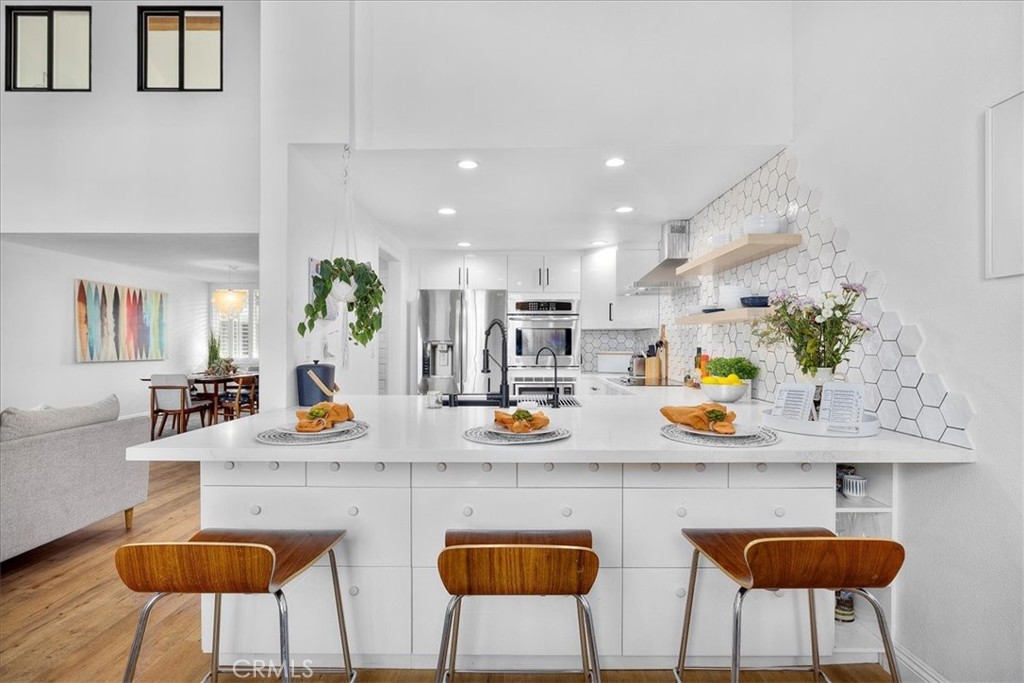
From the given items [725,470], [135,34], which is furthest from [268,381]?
[135,34]

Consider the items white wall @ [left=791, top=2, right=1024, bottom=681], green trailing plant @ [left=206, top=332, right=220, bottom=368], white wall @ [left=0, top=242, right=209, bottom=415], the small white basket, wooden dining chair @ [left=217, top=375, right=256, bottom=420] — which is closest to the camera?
white wall @ [left=791, top=2, right=1024, bottom=681]

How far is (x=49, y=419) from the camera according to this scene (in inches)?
111

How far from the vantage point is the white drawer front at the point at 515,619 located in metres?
1.76

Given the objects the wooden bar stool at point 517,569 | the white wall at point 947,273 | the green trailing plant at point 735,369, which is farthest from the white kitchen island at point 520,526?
the green trailing plant at point 735,369

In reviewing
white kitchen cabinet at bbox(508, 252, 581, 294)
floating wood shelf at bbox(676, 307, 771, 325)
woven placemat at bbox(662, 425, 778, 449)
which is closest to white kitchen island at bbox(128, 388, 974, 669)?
woven placemat at bbox(662, 425, 778, 449)

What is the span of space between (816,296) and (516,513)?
5.31ft

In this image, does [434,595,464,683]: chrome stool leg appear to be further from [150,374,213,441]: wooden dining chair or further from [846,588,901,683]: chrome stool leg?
[150,374,213,441]: wooden dining chair

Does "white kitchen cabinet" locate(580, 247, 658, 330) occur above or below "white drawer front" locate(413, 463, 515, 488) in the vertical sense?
above

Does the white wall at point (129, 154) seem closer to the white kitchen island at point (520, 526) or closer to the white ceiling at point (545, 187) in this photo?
the white ceiling at point (545, 187)

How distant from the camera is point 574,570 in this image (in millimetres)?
1206

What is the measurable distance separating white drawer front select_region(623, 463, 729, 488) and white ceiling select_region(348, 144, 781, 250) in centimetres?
148

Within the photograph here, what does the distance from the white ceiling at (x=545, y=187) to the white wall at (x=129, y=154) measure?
1.27 metres

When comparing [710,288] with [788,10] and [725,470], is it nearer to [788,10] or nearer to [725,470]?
[788,10]

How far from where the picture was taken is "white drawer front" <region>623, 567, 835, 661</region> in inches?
69.1
